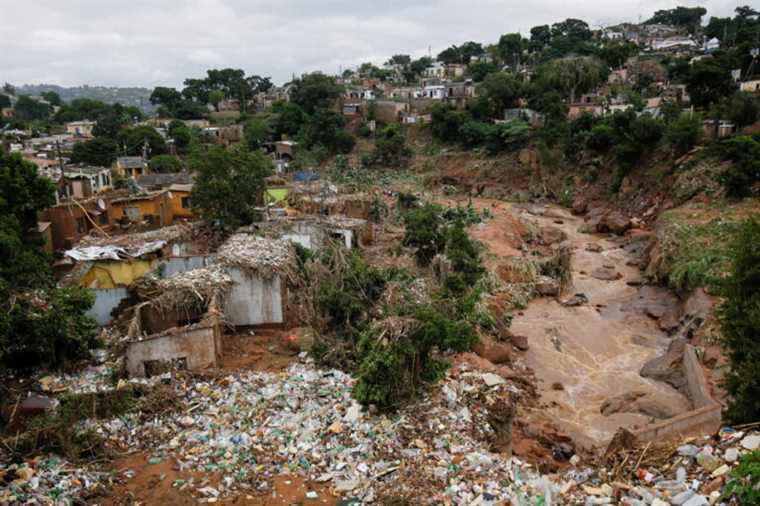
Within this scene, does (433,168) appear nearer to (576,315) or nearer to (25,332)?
(576,315)

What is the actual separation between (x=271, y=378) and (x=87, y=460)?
137 inches

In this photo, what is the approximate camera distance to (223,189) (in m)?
18.7

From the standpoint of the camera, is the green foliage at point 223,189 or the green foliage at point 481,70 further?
the green foliage at point 481,70

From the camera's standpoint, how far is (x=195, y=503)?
7.57 meters

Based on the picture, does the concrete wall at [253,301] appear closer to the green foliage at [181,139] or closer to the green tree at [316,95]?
the green foliage at [181,139]

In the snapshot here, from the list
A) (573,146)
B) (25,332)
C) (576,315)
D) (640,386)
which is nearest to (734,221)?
(576,315)

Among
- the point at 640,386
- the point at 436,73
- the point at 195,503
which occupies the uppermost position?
the point at 436,73

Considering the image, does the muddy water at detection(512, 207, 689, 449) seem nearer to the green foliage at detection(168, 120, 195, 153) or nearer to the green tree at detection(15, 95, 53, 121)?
the green foliage at detection(168, 120, 195, 153)

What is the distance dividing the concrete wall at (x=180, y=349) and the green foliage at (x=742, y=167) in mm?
22296

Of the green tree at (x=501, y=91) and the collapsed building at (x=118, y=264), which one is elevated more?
the green tree at (x=501, y=91)

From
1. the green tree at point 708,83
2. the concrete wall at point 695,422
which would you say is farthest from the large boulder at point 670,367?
the green tree at point 708,83

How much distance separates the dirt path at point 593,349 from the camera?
12.3 meters

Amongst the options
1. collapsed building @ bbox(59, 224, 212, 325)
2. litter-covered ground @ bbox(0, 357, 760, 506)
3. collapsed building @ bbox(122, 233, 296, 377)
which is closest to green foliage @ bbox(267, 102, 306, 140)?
collapsed building @ bbox(59, 224, 212, 325)

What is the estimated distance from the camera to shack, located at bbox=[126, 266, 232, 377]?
1068 centimetres
